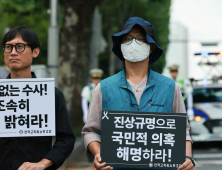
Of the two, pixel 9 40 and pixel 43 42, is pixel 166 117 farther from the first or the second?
pixel 43 42

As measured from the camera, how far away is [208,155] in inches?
400

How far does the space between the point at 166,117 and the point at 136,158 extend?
0.33m

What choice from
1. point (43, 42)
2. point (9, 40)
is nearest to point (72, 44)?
point (9, 40)

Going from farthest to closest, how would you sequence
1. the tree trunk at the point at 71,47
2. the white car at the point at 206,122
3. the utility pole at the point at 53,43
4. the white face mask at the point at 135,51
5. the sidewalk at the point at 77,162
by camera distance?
1. the tree trunk at the point at 71,47
2. the utility pole at the point at 53,43
3. the white car at the point at 206,122
4. the sidewalk at the point at 77,162
5. the white face mask at the point at 135,51

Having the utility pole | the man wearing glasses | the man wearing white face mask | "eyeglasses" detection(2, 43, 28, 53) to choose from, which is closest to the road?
the utility pole

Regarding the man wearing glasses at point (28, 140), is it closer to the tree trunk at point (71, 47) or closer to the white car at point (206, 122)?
the white car at point (206, 122)

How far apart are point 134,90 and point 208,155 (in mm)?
7496

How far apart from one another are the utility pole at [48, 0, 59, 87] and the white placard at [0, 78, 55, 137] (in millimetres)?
7652

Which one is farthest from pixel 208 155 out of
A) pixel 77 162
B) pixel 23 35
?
pixel 23 35

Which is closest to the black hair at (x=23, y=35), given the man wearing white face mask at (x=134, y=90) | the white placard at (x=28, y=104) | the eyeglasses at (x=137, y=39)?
the white placard at (x=28, y=104)

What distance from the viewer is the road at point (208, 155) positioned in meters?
8.70

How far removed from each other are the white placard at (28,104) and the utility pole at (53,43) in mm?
7652

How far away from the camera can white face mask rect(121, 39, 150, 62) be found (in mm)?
3133

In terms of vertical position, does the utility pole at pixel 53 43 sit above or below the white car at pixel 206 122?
above
